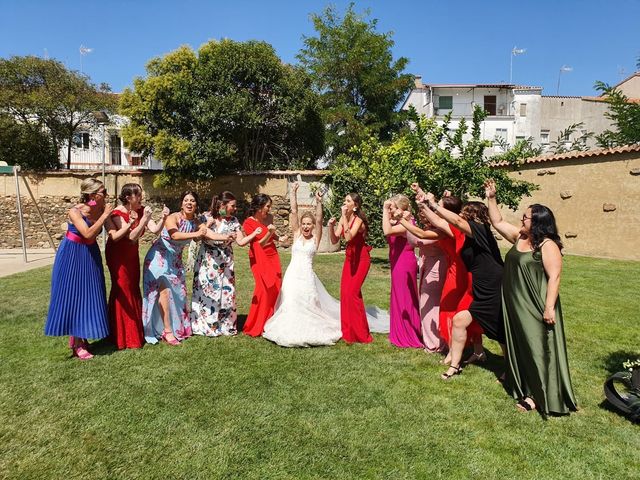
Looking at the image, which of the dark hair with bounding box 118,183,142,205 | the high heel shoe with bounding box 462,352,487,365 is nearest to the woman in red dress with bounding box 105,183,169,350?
the dark hair with bounding box 118,183,142,205

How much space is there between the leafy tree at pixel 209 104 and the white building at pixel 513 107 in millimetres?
26736

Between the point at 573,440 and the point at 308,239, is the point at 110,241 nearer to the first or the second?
the point at 308,239

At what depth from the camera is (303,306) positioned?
19.0ft

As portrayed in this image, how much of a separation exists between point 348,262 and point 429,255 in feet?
3.35

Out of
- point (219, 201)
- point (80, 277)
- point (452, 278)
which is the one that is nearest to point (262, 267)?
point (219, 201)

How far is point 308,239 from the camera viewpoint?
602 centimetres

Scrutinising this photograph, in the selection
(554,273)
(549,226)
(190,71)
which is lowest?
(554,273)

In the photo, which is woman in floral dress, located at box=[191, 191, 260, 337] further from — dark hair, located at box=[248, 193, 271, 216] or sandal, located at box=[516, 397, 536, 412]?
sandal, located at box=[516, 397, 536, 412]

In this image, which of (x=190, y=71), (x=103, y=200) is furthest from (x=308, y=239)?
(x=190, y=71)

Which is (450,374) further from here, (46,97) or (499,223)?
(46,97)

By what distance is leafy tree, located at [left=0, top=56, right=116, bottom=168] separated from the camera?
21125 millimetres

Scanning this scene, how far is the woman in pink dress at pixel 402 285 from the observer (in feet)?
18.4

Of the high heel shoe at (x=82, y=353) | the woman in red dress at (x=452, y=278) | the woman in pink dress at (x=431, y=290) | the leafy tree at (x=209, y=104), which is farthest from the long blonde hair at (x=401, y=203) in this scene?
the leafy tree at (x=209, y=104)

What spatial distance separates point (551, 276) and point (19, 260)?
15.0m
